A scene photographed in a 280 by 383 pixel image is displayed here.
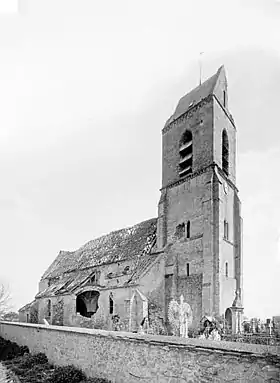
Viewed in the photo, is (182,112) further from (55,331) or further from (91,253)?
(55,331)

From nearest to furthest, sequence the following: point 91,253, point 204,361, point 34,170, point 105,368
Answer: point 204,361
point 105,368
point 34,170
point 91,253

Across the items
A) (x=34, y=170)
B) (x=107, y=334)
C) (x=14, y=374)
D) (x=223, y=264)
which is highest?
(x=34, y=170)

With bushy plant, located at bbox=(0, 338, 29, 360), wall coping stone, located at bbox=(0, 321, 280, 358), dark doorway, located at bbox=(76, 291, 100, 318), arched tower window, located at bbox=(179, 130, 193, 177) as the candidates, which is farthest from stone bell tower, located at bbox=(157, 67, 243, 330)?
wall coping stone, located at bbox=(0, 321, 280, 358)

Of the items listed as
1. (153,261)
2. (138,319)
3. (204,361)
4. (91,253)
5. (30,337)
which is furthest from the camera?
(91,253)

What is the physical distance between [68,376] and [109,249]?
20.8 metres

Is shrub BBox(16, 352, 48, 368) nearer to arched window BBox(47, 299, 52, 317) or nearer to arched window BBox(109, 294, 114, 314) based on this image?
arched window BBox(109, 294, 114, 314)

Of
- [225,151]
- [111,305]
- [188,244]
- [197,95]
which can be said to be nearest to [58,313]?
[111,305]

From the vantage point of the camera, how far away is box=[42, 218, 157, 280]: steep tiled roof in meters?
30.1

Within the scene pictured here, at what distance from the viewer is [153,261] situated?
25.8 metres

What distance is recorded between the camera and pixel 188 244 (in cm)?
2539

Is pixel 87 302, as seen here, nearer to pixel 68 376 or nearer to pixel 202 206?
pixel 202 206

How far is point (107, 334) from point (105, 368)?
87cm

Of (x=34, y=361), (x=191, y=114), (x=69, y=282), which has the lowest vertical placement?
(x=34, y=361)

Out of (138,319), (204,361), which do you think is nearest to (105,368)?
(204,361)
